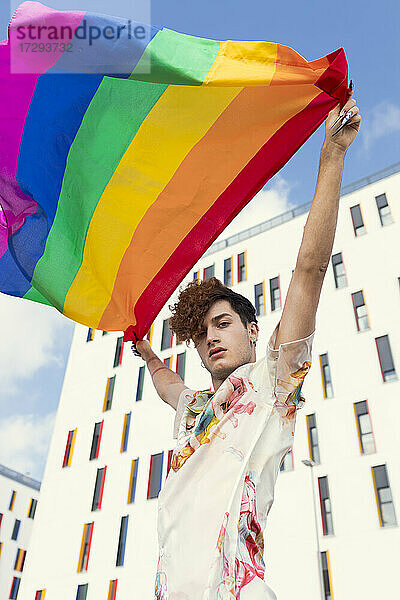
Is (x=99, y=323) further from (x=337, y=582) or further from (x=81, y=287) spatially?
(x=337, y=582)

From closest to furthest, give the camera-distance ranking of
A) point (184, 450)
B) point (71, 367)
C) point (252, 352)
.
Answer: point (184, 450) < point (252, 352) < point (71, 367)

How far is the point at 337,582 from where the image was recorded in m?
15.8

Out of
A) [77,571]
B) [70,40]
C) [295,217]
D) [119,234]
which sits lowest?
[119,234]

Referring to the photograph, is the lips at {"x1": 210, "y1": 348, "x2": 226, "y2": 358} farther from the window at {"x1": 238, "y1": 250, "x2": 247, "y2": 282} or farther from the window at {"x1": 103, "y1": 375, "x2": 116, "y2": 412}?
the window at {"x1": 103, "y1": 375, "x2": 116, "y2": 412}

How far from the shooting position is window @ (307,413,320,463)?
719 inches

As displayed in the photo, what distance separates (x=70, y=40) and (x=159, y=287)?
4.59 feet

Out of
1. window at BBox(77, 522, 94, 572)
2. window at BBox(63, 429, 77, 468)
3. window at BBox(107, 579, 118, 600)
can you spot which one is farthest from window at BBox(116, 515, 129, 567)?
window at BBox(63, 429, 77, 468)

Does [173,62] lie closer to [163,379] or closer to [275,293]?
[163,379]

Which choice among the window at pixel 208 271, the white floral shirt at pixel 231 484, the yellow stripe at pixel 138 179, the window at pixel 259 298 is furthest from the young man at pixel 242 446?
the window at pixel 208 271

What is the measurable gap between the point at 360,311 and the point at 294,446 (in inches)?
216

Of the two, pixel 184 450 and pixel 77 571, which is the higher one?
pixel 77 571

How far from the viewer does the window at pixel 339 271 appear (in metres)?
21.6

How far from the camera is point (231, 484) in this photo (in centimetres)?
196

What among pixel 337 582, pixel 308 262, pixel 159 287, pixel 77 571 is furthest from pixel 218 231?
pixel 77 571
